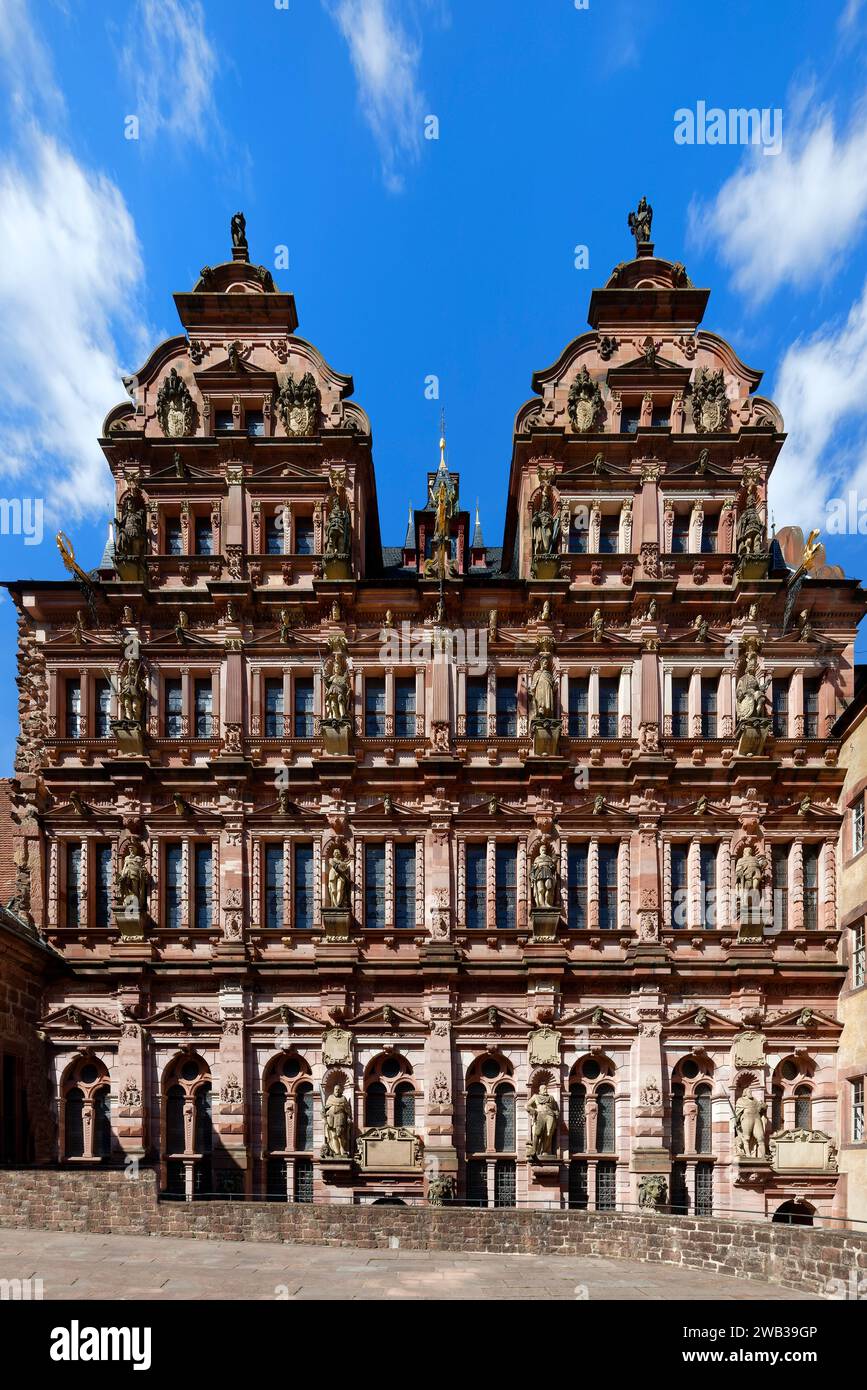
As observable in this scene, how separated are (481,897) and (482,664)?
6.87 m

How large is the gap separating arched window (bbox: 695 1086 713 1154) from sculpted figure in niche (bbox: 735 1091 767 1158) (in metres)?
0.77

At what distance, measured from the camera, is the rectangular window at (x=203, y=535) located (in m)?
31.7

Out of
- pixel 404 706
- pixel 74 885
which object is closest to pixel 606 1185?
pixel 404 706

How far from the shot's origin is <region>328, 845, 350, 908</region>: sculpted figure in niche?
28.8 metres

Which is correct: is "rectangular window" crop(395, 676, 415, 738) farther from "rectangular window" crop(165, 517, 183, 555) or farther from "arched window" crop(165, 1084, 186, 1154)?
"arched window" crop(165, 1084, 186, 1154)

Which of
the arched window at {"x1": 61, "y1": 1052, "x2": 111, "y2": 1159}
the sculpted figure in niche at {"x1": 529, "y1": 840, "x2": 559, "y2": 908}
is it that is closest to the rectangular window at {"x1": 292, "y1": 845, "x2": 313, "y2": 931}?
the sculpted figure in niche at {"x1": 529, "y1": 840, "x2": 559, "y2": 908}

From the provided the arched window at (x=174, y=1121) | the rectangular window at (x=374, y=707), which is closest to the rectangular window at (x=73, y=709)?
the rectangular window at (x=374, y=707)

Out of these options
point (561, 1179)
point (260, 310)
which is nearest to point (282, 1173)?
point (561, 1179)

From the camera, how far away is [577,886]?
97.3 feet

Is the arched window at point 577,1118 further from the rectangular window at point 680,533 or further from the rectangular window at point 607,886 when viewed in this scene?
the rectangular window at point 680,533

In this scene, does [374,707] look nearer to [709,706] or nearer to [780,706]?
[709,706]

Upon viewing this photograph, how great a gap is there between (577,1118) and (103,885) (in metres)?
15.1

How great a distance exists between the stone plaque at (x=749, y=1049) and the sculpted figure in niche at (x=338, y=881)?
456 inches
